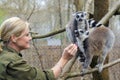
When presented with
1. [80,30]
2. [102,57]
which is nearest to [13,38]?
[80,30]

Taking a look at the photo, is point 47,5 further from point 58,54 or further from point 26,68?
point 26,68

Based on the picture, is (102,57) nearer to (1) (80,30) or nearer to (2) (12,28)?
(1) (80,30)

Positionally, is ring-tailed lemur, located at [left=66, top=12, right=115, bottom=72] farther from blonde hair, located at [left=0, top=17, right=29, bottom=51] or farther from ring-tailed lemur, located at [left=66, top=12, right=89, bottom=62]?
blonde hair, located at [left=0, top=17, right=29, bottom=51]

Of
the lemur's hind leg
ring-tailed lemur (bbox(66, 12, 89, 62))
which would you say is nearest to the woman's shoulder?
ring-tailed lemur (bbox(66, 12, 89, 62))

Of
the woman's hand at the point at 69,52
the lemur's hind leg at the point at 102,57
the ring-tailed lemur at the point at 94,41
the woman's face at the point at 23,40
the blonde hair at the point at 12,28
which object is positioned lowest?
the lemur's hind leg at the point at 102,57

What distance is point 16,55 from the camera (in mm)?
1372

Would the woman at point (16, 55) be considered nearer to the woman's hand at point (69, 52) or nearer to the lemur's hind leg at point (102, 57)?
the woman's hand at point (69, 52)

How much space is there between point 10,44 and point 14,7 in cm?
741

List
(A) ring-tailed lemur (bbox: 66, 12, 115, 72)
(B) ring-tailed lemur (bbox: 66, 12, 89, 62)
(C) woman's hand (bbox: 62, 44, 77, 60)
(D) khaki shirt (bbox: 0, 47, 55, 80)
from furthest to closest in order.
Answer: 1. (A) ring-tailed lemur (bbox: 66, 12, 115, 72)
2. (B) ring-tailed lemur (bbox: 66, 12, 89, 62)
3. (C) woman's hand (bbox: 62, 44, 77, 60)
4. (D) khaki shirt (bbox: 0, 47, 55, 80)

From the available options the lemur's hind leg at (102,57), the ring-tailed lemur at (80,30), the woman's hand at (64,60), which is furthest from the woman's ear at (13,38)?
the lemur's hind leg at (102,57)

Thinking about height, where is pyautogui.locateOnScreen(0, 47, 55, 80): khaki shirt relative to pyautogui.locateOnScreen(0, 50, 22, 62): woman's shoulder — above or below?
below

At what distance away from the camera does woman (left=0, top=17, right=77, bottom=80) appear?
1.34 metres

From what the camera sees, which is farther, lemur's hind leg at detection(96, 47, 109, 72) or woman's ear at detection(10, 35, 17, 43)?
lemur's hind leg at detection(96, 47, 109, 72)

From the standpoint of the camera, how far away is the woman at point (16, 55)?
1.34 meters
